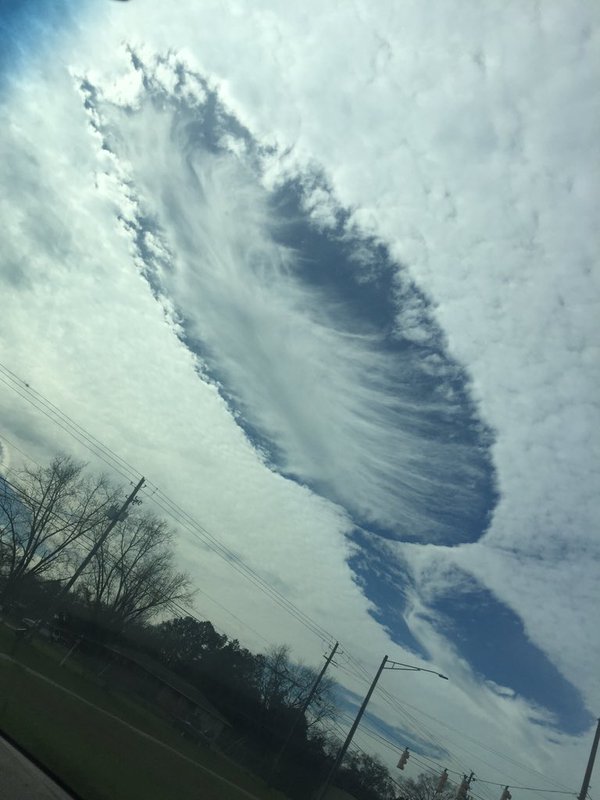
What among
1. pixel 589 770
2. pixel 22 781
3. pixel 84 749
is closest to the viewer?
pixel 22 781

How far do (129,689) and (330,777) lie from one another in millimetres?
25774

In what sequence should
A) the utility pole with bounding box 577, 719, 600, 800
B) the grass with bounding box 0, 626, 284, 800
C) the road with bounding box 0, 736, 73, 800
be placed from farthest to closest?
the utility pole with bounding box 577, 719, 600, 800, the grass with bounding box 0, 626, 284, 800, the road with bounding box 0, 736, 73, 800

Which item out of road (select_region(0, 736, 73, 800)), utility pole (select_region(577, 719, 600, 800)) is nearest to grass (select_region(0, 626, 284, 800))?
road (select_region(0, 736, 73, 800))

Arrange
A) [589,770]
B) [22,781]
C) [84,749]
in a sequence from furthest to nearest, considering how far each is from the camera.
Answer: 1. [589,770]
2. [84,749]
3. [22,781]

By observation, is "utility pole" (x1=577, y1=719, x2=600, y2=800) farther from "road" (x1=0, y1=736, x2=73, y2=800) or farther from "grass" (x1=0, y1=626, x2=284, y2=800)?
"road" (x1=0, y1=736, x2=73, y2=800)

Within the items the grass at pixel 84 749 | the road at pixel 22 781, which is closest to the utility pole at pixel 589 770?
the grass at pixel 84 749

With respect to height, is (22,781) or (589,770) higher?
(589,770)

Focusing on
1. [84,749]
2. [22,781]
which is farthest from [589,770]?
[22,781]

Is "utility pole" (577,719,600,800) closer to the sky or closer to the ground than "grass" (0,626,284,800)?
closer to the sky

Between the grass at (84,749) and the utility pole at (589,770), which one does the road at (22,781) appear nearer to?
the grass at (84,749)

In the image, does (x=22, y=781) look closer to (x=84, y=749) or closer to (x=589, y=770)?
(x=84, y=749)

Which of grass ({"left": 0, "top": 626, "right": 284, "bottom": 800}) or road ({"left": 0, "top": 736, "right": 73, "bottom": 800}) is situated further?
grass ({"left": 0, "top": 626, "right": 284, "bottom": 800})

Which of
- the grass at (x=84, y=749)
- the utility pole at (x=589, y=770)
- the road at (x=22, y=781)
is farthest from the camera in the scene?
the utility pole at (x=589, y=770)

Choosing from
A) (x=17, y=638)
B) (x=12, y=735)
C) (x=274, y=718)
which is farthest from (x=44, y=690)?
(x=274, y=718)
